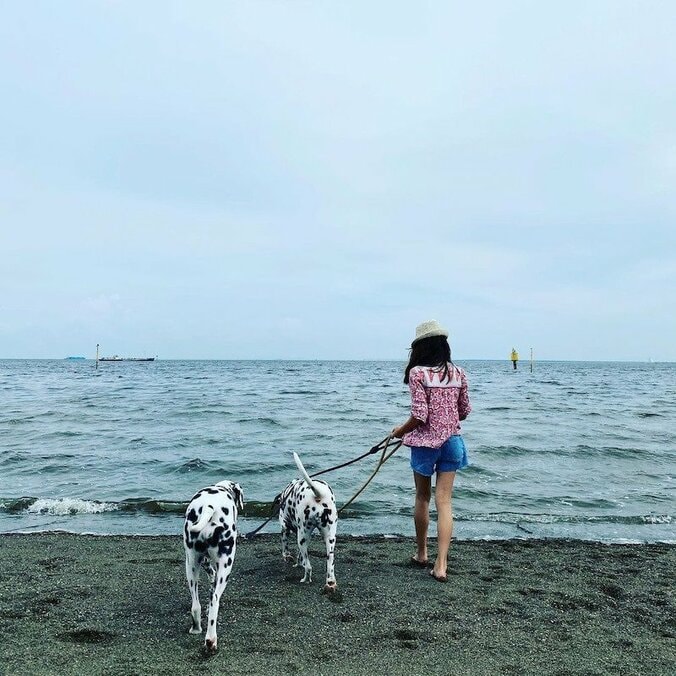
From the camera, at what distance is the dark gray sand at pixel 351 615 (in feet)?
Result: 15.0

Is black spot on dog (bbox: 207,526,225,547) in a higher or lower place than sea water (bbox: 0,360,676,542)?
higher

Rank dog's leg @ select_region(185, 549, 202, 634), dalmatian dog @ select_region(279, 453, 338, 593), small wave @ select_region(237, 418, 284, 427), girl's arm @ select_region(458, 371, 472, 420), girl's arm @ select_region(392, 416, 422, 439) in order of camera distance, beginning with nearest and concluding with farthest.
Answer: dog's leg @ select_region(185, 549, 202, 634)
dalmatian dog @ select_region(279, 453, 338, 593)
girl's arm @ select_region(392, 416, 422, 439)
girl's arm @ select_region(458, 371, 472, 420)
small wave @ select_region(237, 418, 284, 427)

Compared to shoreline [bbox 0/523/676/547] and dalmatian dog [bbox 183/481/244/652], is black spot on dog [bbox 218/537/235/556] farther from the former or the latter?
shoreline [bbox 0/523/676/547]

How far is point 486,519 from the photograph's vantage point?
34.7ft

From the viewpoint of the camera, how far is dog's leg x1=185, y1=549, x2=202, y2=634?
4.83m

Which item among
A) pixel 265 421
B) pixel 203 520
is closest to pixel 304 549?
pixel 203 520

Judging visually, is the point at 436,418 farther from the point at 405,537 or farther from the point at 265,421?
the point at 265,421

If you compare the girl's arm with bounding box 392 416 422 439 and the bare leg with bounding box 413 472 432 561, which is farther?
the bare leg with bounding box 413 472 432 561

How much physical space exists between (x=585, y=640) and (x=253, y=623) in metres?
2.84

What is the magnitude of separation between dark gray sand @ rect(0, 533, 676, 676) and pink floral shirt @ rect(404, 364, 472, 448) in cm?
157

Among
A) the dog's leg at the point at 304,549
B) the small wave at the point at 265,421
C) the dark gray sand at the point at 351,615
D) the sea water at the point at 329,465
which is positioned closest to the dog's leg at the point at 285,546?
the dark gray sand at the point at 351,615

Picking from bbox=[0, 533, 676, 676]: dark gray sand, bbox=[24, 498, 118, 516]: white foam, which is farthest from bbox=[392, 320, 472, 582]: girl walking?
bbox=[24, 498, 118, 516]: white foam

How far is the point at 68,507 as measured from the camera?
11.0 metres

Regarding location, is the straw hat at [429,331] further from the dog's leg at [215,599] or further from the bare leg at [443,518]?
the dog's leg at [215,599]
